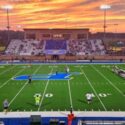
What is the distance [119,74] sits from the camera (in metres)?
35.5

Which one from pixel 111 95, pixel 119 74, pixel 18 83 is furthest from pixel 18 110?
pixel 119 74

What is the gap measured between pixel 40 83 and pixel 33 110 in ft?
35.8

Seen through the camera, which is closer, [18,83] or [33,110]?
[33,110]

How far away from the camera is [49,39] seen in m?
73.1

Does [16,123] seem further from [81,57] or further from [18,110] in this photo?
[81,57]

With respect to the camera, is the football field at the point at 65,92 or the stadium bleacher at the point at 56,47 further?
the stadium bleacher at the point at 56,47

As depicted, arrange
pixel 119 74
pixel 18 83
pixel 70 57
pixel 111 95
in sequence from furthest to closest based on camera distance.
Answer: pixel 70 57
pixel 119 74
pixel 18 83
pixel 111 95

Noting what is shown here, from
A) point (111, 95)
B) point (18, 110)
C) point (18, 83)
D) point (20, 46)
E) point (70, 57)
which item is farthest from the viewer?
point (20, 46)

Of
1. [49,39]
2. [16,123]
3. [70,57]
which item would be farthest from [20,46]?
[16,123]

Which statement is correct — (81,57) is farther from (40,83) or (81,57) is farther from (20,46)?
(40,83)

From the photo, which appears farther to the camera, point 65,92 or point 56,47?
point 56,47

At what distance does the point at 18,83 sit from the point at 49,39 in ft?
143

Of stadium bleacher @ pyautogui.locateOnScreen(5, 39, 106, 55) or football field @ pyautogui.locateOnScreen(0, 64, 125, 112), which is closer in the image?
football field @ pyautogui.locateOnScreen(0, 64, 125, 112)

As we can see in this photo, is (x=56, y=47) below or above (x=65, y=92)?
below
